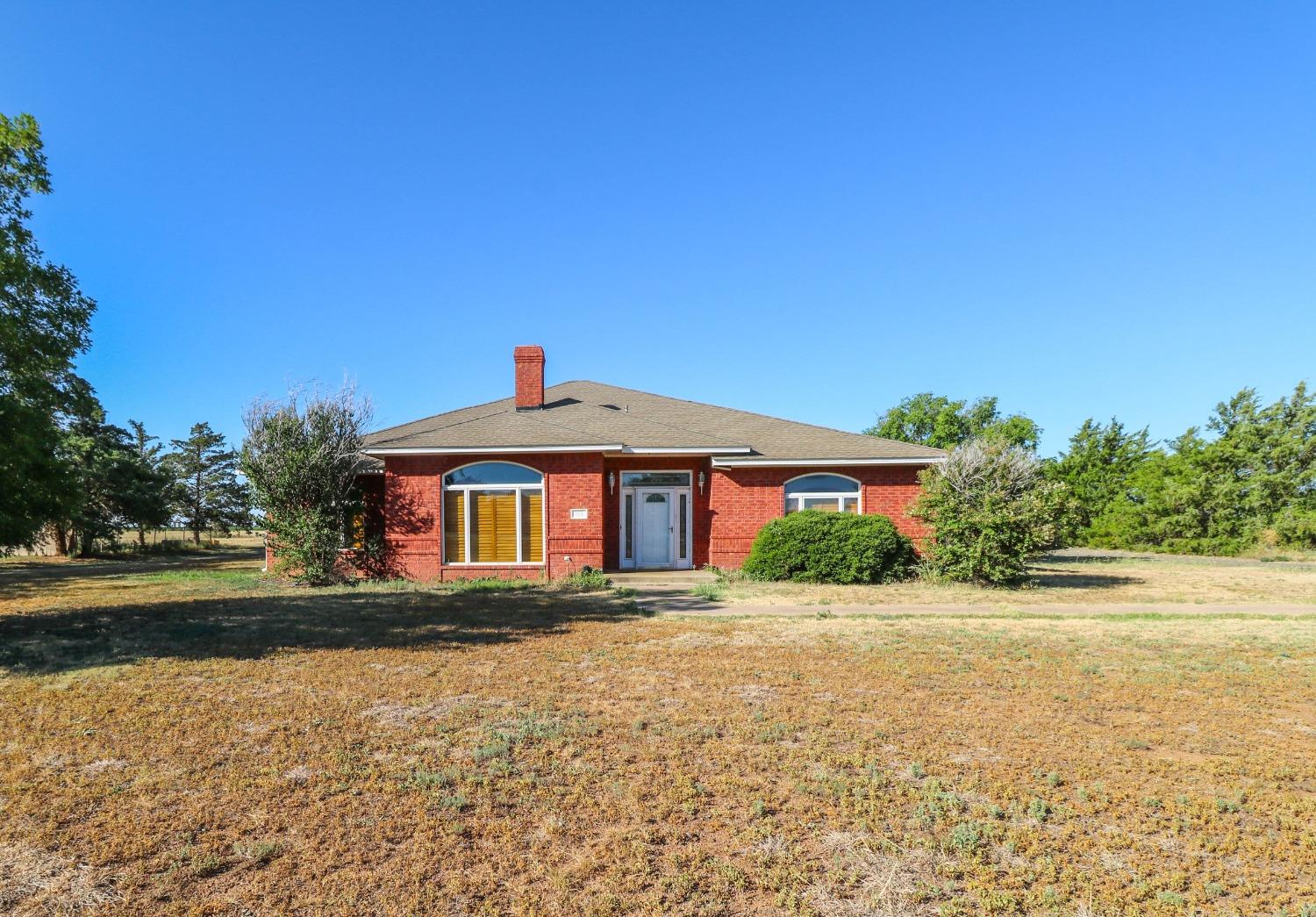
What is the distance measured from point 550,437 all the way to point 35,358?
860 centimetres

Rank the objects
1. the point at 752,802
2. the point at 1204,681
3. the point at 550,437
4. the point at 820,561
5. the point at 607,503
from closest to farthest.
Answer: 1. the point at 752,802
2. the point at 1204,681
3. the point at 820,561
4. the point at 550,437
5. the point at 607,503

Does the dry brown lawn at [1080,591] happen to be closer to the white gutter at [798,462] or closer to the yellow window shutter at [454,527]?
the white gutter at [798,462]

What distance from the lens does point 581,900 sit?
297 cm

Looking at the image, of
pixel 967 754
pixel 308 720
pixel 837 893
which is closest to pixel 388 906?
pixel 837 893

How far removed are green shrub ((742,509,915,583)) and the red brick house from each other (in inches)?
80.4

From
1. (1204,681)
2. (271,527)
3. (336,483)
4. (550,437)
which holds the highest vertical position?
(550,437)

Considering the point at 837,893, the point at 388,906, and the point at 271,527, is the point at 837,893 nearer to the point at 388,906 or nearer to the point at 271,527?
the point at 388,906

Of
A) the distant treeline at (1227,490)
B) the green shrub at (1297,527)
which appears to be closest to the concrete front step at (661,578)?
the distant treeline at (1227,490)

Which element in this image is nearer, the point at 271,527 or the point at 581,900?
the point at 581,900

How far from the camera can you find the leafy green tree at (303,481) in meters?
14.6

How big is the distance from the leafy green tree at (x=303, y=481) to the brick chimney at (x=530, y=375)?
542 cm

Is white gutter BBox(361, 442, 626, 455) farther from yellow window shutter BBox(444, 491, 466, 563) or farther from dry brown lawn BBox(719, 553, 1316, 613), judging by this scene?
dry brown lawn BBox(719, 553, 1316, 613)

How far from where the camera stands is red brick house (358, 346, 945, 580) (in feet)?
50.1

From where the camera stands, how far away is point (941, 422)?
52.8 meters
